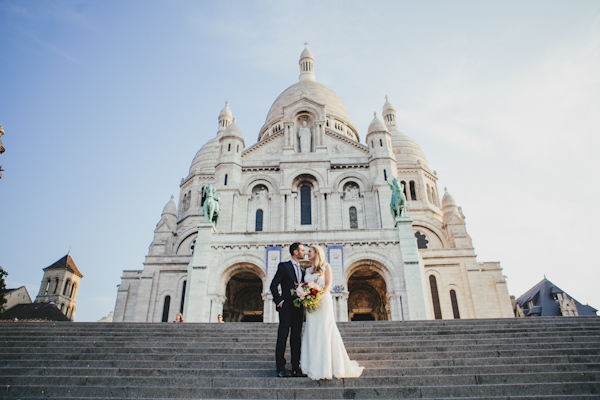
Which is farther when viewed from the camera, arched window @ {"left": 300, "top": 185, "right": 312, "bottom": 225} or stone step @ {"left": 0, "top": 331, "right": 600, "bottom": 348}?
arched window @ {"left": 300, "top": 185, "right": 312, "bottom": 225}

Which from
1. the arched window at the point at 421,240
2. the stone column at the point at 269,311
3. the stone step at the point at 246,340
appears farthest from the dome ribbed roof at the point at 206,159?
the stone step at the point at 246,340

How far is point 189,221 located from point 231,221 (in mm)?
11332

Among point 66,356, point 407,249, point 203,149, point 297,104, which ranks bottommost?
point 66,356

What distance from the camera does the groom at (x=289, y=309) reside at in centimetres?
669

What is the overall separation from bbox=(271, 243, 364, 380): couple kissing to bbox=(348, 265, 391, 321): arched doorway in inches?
743

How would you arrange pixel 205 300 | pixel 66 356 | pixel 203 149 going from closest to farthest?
pixel 66 356 → pixel 205 300 → pixel 203 149

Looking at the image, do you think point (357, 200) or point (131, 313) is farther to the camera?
point (131, 313)

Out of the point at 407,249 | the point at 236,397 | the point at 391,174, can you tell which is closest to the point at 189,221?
the point at 391,174

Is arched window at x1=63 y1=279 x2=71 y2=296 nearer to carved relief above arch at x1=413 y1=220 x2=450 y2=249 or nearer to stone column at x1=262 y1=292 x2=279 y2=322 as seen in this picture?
stone column at x1=262 y1=292 x2=279 y2=322

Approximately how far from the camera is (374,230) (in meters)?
23.4

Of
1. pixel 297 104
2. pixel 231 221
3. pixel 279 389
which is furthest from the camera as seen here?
pixel 297 104

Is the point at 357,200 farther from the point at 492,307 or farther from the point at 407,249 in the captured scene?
the point at 492,307

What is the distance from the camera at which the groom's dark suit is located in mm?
6688

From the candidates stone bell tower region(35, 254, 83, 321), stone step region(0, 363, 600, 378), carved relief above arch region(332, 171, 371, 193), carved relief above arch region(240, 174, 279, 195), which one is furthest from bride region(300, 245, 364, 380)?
stone bell tower region(35, 254, 83, 321)
